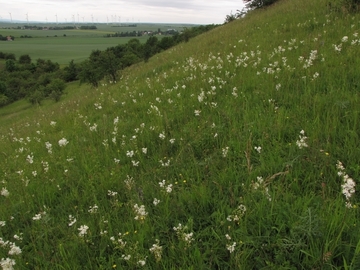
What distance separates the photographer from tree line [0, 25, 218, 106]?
59931 mm

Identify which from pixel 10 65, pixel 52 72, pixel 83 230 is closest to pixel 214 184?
pixel 83 230

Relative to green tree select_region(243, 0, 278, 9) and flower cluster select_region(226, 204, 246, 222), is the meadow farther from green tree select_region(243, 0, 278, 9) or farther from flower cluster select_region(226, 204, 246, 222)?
green tree select_region(243, 0, 278, 9)

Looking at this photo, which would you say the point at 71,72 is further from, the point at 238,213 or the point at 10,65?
the point at 238,213

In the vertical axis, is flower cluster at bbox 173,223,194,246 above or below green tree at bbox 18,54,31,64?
above

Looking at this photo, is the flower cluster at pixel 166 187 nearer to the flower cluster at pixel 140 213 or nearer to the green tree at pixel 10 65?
the flower cluster at pixel 140 213

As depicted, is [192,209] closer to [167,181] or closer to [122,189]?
[167,181]

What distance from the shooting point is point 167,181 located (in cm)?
347

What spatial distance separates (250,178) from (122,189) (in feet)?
5.44

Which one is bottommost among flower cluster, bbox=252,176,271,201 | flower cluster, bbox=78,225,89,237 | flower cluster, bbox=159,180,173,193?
flower cluster, bbox=78,225,89,237

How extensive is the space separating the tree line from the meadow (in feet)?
135

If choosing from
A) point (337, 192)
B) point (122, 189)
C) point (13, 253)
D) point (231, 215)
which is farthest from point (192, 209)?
point (13, 253)

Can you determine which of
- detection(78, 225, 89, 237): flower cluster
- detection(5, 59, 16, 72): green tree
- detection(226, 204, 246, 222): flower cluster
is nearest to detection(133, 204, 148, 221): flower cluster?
detection(78, 225, 89, 237): flower cluster

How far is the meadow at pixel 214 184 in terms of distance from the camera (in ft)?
7.72

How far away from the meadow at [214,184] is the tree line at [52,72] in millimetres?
41143
